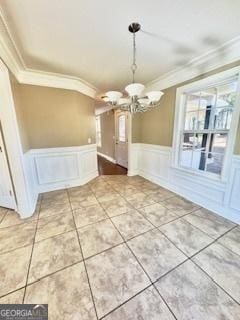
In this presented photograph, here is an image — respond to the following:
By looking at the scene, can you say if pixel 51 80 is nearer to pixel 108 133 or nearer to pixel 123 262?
pixel 123 262

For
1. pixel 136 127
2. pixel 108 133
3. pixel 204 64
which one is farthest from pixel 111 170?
pixel 204 64

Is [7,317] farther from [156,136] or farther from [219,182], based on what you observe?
[156,136]

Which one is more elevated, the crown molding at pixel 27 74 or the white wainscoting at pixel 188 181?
the crown molding at pixel 27 74

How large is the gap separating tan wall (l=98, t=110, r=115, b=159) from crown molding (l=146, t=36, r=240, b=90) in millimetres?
3100

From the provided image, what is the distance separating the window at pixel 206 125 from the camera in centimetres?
227

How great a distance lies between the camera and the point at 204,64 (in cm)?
236

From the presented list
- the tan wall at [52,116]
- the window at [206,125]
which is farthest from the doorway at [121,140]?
the window at [206,125]

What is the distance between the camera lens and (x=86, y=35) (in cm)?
178

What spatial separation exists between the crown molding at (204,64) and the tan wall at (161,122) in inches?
4.1

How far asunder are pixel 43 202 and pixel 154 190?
240 cm

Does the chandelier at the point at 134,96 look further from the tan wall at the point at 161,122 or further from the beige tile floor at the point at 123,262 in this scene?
the beige tile floor at the point at 123,262

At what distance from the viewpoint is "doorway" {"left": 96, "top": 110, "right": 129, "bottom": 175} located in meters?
5.18

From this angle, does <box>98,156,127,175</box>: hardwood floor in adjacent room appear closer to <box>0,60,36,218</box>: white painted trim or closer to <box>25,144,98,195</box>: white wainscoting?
<box>25,144,98,195</box>: white wainscoting

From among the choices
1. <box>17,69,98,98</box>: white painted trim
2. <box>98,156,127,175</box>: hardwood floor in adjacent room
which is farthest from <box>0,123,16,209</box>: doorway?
<box>98,156,127,175</box>: hardwood floor in adjacent room
